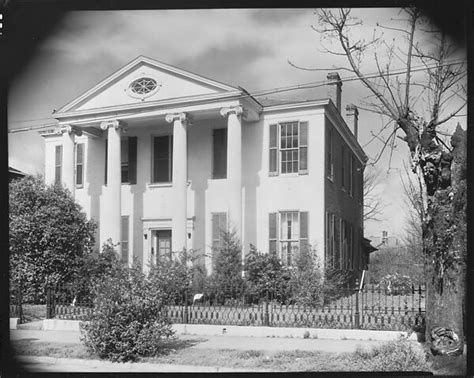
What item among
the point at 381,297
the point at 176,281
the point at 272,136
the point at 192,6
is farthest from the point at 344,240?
the point at 192,6

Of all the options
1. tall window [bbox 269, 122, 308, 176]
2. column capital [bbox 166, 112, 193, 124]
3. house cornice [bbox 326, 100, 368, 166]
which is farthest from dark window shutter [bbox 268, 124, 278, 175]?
column capital [bbox 166, 112, 193, 124]

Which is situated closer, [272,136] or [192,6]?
[192,6]

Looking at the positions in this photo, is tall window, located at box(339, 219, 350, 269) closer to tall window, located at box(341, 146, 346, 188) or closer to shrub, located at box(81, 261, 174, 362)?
tall window, located at box(341, 146, 346, 188)

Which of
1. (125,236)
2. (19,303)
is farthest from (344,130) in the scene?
(19,303)

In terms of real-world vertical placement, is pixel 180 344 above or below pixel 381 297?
below

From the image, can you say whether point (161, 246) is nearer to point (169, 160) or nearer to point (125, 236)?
point (125, 236)

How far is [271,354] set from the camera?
806 centimetres

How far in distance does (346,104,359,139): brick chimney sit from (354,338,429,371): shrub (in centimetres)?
249

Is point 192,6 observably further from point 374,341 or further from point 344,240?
point 374,341

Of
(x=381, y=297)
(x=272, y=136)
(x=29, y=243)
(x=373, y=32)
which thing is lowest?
(x=381, y=297)

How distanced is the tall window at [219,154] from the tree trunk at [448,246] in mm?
2386

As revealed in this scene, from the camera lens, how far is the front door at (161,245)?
A: 830 cm

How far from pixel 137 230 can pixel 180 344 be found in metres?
1.46

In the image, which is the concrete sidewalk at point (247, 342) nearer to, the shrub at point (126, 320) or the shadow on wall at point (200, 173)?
the shrub at point (126, 320)
